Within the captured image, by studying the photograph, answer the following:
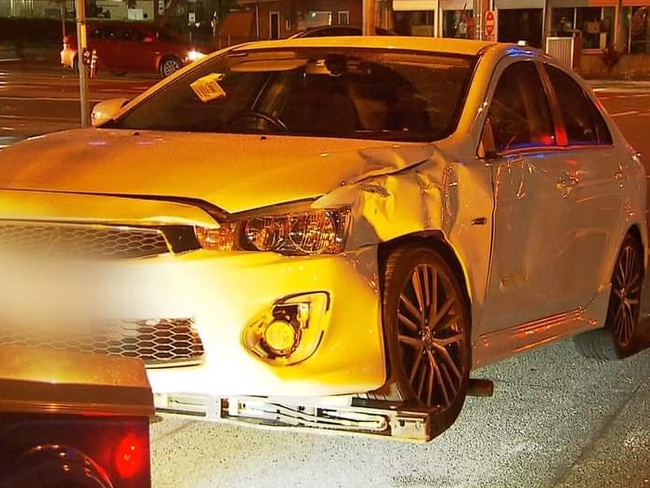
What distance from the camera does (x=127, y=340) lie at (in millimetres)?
4492

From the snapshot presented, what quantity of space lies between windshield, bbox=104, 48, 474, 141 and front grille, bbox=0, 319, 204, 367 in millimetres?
1599

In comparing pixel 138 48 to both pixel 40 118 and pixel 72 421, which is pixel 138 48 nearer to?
pixel 40 118

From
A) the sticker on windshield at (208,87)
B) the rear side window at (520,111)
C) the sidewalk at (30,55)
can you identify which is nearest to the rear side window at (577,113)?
the rear side window at (520,111)

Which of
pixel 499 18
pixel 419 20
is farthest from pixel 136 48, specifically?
pixel 499 18

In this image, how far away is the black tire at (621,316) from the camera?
6.93 metres

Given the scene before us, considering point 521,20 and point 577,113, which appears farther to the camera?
point 521,20

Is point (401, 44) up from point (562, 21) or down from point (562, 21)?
up

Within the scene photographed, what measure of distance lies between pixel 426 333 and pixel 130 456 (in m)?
2.26

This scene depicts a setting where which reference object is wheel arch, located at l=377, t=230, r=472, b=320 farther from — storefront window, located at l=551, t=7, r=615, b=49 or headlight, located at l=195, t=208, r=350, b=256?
storefront window, located at l=551, t=7, r=615, b=49

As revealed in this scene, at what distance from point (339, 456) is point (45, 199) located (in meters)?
1.68

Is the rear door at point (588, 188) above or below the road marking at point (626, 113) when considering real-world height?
above

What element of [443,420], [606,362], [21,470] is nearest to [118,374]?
[21,470]

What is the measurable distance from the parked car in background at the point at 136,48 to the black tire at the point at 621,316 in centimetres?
2850

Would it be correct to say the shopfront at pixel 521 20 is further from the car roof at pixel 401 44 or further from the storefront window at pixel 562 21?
the car roof at pixel 401 44
